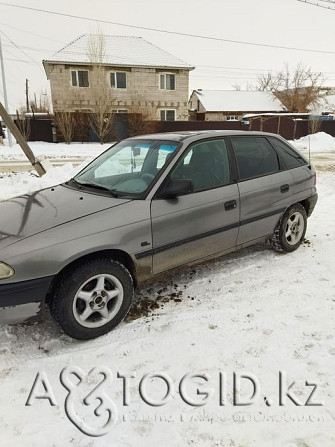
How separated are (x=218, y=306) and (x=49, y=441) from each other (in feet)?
6.19

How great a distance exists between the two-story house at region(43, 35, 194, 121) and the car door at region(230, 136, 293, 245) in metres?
23.4

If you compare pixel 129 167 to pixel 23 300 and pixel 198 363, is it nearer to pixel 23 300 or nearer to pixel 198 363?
pixel 23 300

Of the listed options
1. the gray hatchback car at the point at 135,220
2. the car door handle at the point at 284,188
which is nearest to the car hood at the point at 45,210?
the gray hatchback car at the point at 135,220

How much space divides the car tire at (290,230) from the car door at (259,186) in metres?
0.13

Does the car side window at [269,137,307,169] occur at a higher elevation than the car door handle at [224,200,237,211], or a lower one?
higher

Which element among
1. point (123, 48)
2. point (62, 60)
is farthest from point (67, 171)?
point (123, 48)

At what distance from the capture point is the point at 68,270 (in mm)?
2744

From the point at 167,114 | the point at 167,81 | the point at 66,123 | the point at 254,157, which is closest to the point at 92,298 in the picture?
the point at 254,157

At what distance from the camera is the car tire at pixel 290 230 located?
14.4 ft

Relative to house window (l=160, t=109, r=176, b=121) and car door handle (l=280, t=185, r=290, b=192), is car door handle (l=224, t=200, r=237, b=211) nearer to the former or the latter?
car door handle (l=280, t=185, r=290, b=192)

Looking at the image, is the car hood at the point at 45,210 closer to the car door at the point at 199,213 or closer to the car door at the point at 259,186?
the car door at the point at 199,213

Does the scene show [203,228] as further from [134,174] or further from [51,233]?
[51,233]

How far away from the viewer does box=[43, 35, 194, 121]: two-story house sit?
87.6 feet

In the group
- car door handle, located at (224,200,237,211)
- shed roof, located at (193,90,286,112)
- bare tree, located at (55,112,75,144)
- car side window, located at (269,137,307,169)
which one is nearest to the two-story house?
bare tree, located at (55,112,75,144)
